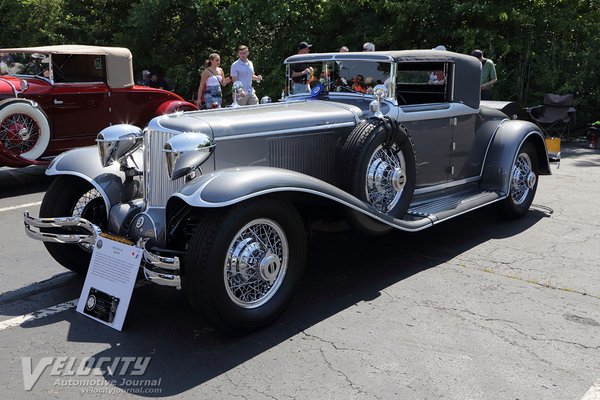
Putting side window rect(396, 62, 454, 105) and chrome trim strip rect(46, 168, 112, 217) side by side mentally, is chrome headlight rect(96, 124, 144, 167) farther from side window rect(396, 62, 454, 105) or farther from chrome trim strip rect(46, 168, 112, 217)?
side window rect(396, 62, 454, 105)

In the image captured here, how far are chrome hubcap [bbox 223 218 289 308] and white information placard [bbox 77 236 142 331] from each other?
559 mm

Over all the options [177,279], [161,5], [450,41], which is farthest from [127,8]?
[177,279]

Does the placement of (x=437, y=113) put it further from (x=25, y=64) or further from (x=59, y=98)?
(x=25, y=64)

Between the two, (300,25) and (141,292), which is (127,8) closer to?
(300,25)

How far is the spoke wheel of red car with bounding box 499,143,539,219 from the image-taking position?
589cm

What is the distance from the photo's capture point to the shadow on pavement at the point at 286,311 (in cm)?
323

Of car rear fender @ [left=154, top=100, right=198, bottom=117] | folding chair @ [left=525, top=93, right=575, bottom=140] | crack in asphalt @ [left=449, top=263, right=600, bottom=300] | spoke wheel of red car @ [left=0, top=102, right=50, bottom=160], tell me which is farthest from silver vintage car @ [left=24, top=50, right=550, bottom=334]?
folding chair @ [left=525, top=93, right=575, bottom=140]

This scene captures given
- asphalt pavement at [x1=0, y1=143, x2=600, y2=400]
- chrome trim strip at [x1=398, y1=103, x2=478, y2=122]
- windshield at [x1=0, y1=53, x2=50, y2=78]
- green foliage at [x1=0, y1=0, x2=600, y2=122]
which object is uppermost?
green foliage at [x1=0, y1=0, x2=600, y2=122]

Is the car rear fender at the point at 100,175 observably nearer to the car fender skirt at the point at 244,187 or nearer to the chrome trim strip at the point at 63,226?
the chrome trim strip at the point at 63,226

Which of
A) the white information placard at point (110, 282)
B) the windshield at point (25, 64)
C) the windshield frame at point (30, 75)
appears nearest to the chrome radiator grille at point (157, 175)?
the white information placard at point (110, 282)

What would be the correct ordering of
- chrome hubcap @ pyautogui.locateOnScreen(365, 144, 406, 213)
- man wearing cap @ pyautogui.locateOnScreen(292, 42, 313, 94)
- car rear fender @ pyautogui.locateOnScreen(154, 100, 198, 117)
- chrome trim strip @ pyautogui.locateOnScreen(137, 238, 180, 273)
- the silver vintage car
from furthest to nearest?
car rear fender @ pyautogui.locateOnScreen(154, 100, 198, 117) → man wearing cap @ pyautogui.locateOnScreen(292, 42, 313, 94) → chrome hubcap @ pyautogui.locateOnScreen(365, 144, 406, 213) → the silver vintage car → chrome trim strip @ pyautogui.locateOnScreen(137, 238, 180, 273)

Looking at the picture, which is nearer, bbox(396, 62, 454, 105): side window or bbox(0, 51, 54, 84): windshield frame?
bbox(396, 62, 454, 105): side window

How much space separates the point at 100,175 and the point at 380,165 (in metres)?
2.06

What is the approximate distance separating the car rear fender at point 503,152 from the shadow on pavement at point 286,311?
0.47 metres
